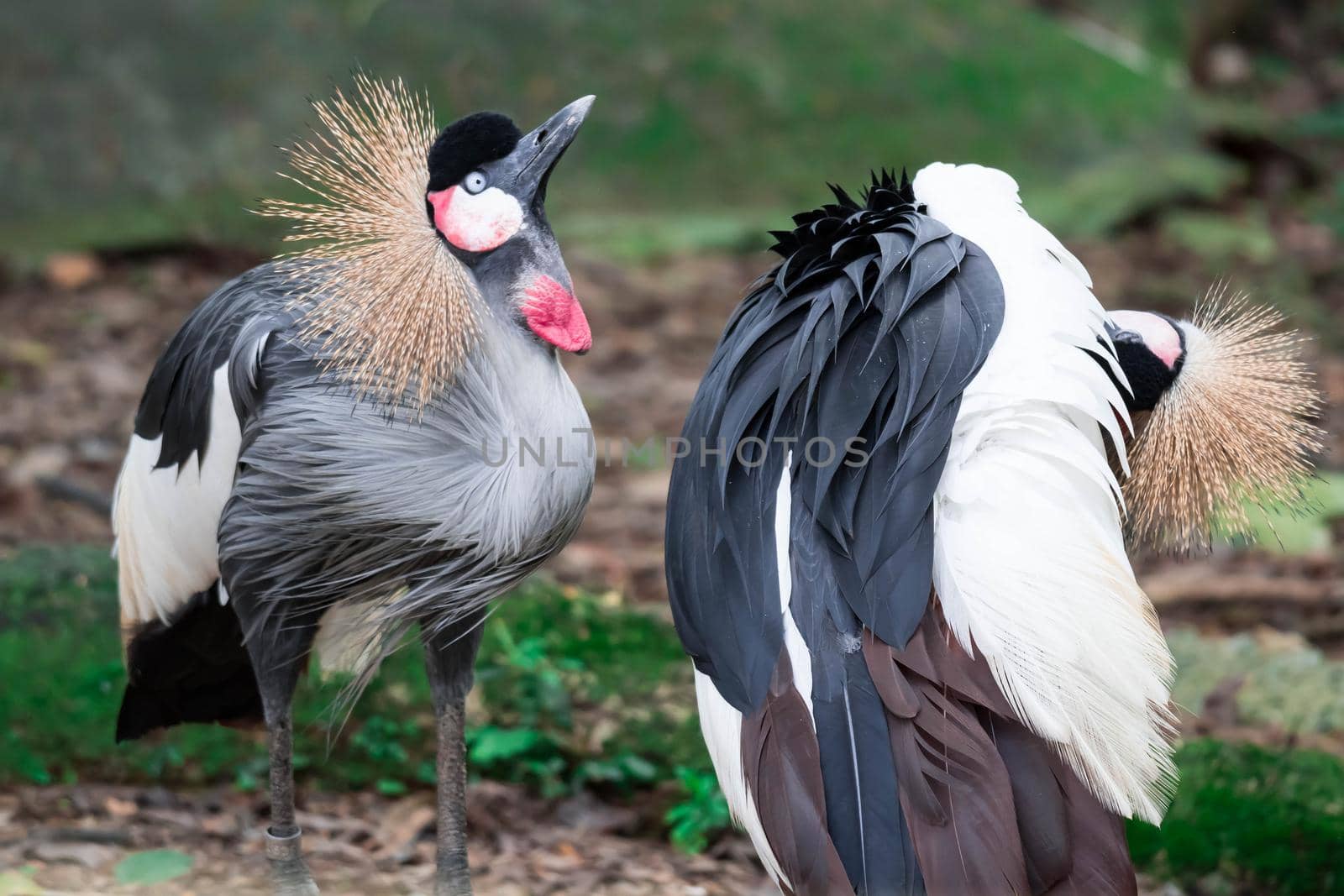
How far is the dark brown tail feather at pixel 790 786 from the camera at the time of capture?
151cm

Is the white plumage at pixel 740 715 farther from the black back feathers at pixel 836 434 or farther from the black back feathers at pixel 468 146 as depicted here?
the black back feathers at pixel 468 146

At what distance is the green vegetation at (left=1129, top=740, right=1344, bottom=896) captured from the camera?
87.2 inches

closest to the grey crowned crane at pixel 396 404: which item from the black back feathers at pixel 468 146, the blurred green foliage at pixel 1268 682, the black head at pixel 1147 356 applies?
the black back feathers at pixel 468 146

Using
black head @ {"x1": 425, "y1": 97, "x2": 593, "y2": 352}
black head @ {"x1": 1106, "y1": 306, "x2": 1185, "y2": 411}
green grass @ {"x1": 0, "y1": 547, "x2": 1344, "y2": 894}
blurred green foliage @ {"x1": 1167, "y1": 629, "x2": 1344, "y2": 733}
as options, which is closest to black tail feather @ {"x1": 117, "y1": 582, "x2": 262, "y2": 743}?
green grass @ {"x1": 0, "y1": 547, "x2": 1344, "y2": 894}

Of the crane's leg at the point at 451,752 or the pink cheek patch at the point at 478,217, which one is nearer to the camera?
the pink cheek patch at the point at 478,217

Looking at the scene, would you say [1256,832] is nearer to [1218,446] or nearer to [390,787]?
[1218,446]

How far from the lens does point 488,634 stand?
2.71 metres

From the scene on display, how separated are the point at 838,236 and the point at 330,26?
4201 millimetres

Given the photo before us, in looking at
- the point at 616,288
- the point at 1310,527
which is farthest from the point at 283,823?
the point at 616,288

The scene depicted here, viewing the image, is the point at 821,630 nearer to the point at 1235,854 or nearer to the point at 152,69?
the point at 1235,854

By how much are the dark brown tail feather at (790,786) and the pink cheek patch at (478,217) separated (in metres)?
0.63

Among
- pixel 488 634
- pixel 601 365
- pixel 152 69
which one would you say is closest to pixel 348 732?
pixel 488 634

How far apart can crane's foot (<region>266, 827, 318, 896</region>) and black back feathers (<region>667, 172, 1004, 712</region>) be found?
2.20ft

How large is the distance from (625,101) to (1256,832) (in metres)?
4.35
